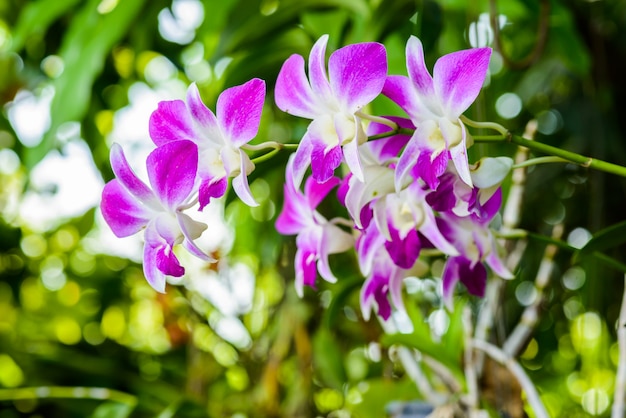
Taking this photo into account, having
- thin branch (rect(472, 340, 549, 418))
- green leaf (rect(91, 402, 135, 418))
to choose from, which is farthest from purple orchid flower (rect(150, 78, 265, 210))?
green leaf (rect(91, 402, 135, 418))

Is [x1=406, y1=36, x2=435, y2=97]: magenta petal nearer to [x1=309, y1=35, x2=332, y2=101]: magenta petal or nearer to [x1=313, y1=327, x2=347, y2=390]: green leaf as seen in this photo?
[x1=309, y1=35, x2=332, y2=101]: magenta petal

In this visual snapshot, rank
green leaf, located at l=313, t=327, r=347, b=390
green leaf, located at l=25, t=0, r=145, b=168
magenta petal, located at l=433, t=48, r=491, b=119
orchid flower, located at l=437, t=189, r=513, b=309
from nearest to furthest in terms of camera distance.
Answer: magenta petal, located at l=433, t=48, r=491, b=119 < orchid flower, located at l=437, t=189, r=513, b=309 < green leaf, located at l=25, t=0, r=145, b=168 < green leaf, located at l=313, t=327, r=347, b=390

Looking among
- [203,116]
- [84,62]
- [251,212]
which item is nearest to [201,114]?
[203,116]

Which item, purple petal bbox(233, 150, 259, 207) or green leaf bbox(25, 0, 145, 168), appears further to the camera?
green leaf bbox(25, 0, 145, 168)

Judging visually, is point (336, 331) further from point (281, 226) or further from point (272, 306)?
point (281, 226)

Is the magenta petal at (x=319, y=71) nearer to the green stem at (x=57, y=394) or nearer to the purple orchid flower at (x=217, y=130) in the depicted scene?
the purple orchid flower at (x=217, y=130)

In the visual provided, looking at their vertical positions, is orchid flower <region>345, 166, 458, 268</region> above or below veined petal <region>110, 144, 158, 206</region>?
below
